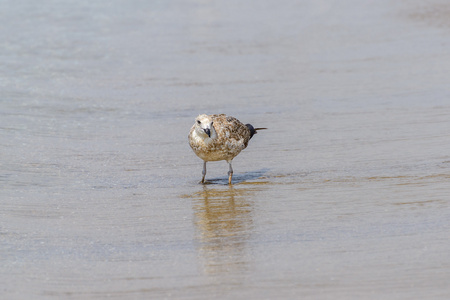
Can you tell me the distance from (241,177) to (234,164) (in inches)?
26.2

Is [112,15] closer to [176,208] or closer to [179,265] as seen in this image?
[176,208]

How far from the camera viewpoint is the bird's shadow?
8285 millimetres

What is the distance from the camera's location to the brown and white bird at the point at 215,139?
817cm

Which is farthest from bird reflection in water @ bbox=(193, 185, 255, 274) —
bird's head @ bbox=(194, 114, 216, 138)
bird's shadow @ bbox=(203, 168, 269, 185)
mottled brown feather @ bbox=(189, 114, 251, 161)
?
bird's head @ bbox=(194, 114, 216, 138)

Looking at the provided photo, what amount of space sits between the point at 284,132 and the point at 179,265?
482 centimetres

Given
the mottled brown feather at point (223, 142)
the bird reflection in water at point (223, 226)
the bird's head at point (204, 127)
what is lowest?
the bird reflection in water at point (223, 226)

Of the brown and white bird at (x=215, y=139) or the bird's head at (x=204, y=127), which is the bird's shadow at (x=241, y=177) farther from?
the bird's head at (x=204, y=127)

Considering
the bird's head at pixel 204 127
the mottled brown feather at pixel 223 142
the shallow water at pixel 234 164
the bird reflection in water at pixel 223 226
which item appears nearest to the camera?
the shallow water at pixel 234 164

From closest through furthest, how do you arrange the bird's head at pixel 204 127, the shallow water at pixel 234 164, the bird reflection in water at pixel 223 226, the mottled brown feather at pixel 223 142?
the shallow water at pixel 234 164, the bird reflection in water at pixel 223 226, the bird's head at pixel 204 127, the mottled brown feather at pixel 223 142

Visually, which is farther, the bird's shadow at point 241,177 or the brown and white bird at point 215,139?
the bird's shadow at point 241,177

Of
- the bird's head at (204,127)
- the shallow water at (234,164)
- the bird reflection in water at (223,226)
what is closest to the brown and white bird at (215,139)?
the bird's head at (204,127)

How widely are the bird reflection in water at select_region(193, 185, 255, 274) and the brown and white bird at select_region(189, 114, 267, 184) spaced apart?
16.4 inches

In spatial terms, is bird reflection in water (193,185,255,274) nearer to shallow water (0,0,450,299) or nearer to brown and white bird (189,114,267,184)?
shallow water (0,0,450,299)

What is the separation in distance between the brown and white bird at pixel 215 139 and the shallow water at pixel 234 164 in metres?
0.30
